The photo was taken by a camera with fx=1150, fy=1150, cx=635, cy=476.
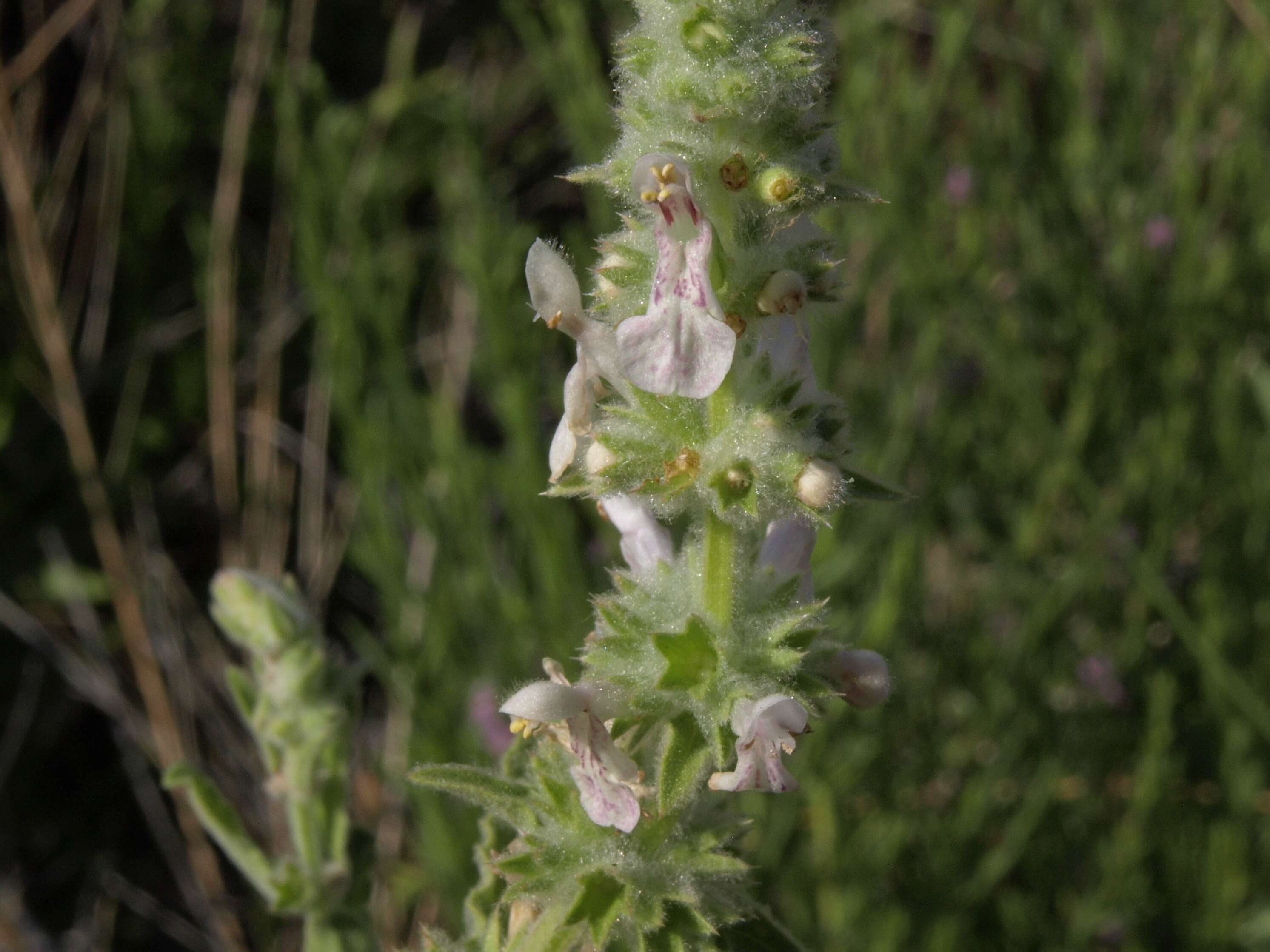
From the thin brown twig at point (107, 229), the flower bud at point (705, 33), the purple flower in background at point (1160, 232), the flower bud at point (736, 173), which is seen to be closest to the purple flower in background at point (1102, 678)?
the purple flower in background at point (1160, 232)

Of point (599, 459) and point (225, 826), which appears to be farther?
point (225, 826)

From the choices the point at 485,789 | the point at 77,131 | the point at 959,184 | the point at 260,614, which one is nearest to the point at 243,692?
the point at 260,614

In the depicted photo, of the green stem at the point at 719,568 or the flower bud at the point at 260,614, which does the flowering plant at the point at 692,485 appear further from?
the flower bud at the point at 260,614

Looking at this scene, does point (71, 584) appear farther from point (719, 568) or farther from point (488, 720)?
point (719, 568)

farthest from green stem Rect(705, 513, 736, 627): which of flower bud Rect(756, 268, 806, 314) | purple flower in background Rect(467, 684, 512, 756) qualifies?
purple flower in background Rect(467, 684, 512, 756)

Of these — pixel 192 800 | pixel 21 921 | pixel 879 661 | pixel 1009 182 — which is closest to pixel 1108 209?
pixel 1009 182

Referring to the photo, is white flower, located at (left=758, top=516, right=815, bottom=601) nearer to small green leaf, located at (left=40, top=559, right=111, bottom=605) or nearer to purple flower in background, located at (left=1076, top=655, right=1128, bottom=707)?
purple flower in background, located at (left=1076, top=655, right=1128, bottom=707)

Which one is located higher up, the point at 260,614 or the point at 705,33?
the point at 705,33

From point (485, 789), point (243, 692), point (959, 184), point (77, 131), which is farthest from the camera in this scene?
point (959, 184)
